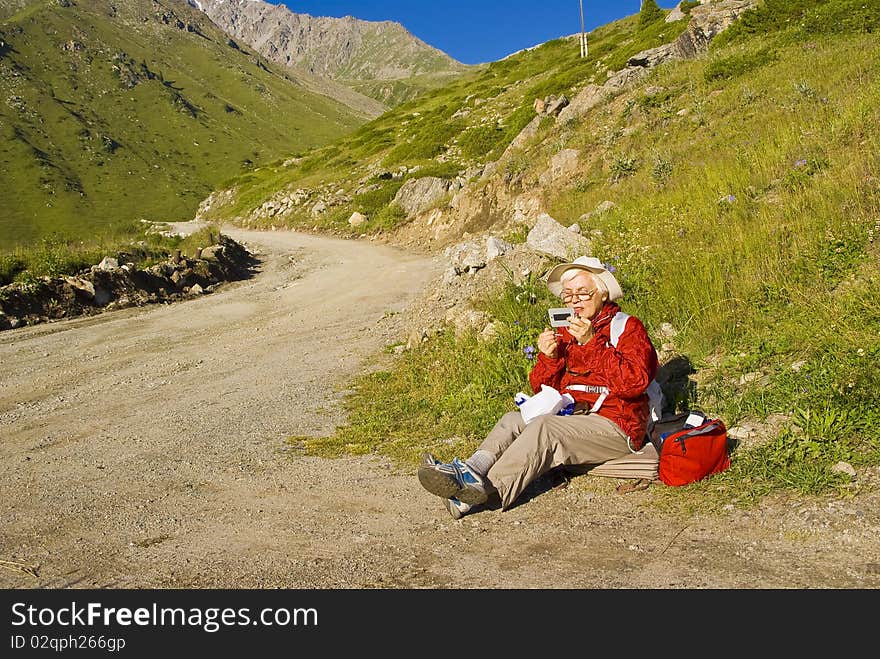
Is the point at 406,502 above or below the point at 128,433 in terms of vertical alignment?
above

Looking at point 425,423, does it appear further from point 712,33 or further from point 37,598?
point 712,33

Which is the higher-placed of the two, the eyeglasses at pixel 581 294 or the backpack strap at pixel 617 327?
the eyeglasses at pixel 581 294

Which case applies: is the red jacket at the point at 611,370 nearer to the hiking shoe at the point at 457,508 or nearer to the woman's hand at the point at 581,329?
the woman's hand at the point at 581,329

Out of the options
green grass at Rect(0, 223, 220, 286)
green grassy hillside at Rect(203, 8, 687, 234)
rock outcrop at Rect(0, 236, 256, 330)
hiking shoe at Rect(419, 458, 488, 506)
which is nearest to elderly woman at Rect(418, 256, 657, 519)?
hiking shoe at Rect(419, 458, 488, 506)

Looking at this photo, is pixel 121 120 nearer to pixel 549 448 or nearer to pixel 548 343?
pixel 548 343

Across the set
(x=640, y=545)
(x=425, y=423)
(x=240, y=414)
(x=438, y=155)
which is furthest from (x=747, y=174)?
(x=438, y=155)

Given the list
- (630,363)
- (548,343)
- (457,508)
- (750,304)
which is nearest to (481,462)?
(457,508)

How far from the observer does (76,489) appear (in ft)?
17.4

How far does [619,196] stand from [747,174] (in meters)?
3.19

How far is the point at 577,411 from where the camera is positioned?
4.57m

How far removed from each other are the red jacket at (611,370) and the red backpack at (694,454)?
10.8 inches

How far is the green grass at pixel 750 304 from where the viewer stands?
4.20 m

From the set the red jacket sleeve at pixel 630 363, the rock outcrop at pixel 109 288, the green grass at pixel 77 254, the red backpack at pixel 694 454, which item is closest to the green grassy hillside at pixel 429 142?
the green grass at pixel 77 254

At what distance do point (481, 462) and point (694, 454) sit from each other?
1.52 m
